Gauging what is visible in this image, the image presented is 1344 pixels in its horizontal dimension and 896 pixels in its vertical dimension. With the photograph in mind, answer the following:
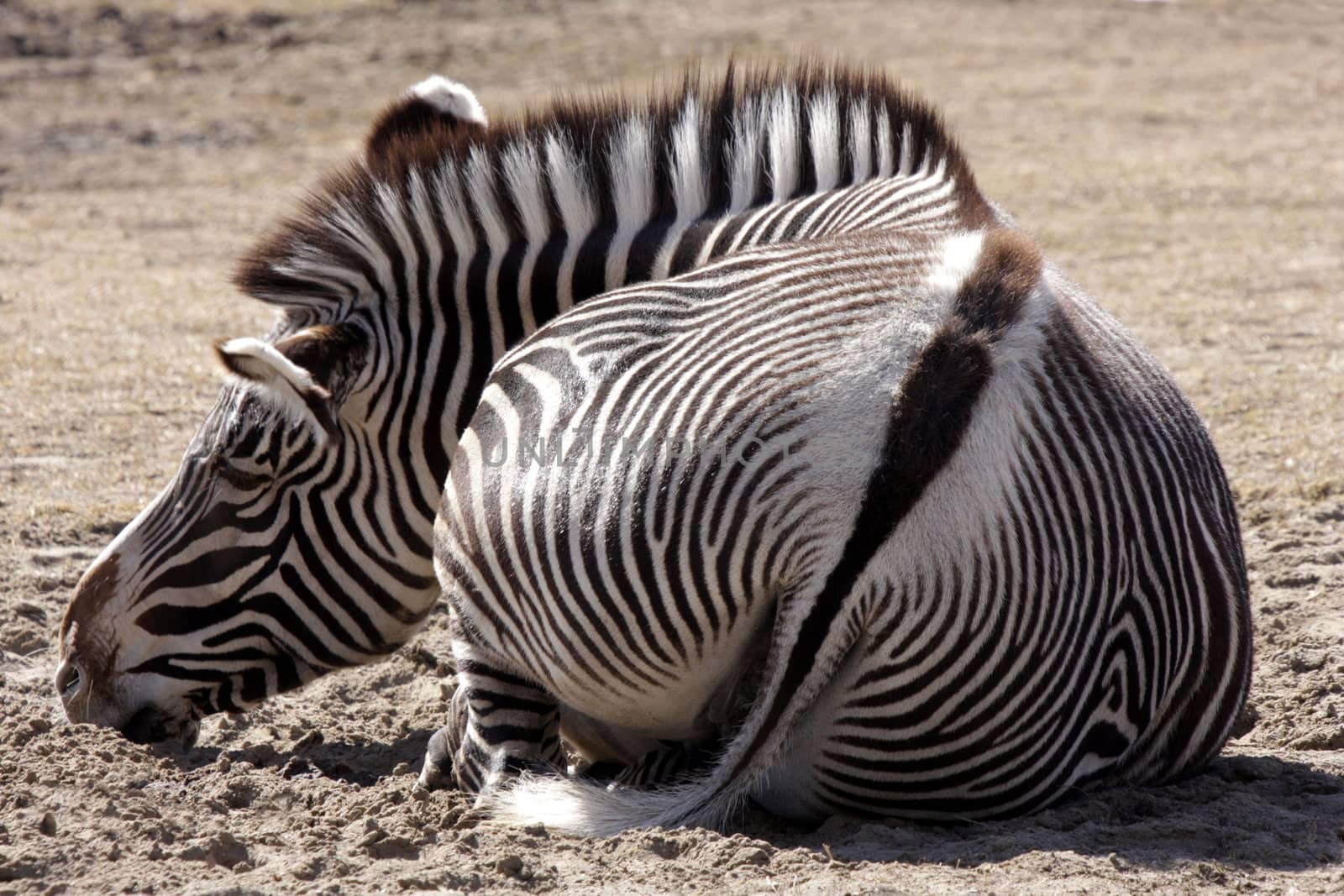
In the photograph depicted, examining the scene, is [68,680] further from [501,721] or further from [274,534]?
[501,721]

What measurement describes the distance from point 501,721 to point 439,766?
46 centimetres

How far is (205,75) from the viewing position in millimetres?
16859

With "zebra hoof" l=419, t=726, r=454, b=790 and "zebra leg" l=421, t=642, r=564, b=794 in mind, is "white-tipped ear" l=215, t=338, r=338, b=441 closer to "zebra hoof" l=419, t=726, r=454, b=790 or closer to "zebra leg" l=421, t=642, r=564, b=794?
"zebra leg" l=421, t=642, r=564, b=794

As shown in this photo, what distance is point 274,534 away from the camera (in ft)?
13.9

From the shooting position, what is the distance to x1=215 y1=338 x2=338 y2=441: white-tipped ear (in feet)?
12.1

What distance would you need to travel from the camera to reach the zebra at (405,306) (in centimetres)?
423

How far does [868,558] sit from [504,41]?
50.3 feet

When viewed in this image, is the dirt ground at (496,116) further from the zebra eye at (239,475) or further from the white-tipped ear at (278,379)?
the white-tipped ear at (278,379)

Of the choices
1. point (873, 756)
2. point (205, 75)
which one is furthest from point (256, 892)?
point (205, 75)

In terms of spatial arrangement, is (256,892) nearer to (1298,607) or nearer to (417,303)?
(417,303)

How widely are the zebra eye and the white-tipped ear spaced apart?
11.6 inches

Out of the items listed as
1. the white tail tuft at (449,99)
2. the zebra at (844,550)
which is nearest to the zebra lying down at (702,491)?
the zebra at (844,550)

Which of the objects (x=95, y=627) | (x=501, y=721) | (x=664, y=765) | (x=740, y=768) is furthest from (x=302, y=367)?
(x=740, y=768)

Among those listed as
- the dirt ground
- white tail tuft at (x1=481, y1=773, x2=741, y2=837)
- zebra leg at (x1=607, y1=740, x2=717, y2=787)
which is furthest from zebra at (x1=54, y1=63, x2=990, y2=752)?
white tail tuft at (x1=481, y1=773, x2=741, y2=837)
